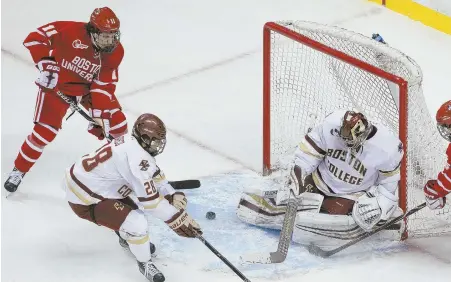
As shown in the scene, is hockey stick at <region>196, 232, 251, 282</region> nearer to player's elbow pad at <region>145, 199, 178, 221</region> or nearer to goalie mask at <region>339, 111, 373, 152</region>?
player's elbow pad at <region>145, 199, 178, 221</region>

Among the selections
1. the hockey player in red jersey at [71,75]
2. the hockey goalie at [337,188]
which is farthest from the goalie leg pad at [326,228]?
the hockey player in red jersey at [71,75]

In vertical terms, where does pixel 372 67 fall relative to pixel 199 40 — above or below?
above

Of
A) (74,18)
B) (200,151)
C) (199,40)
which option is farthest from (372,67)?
(74,18)

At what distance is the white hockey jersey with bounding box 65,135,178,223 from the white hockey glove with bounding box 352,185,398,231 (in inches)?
29.9

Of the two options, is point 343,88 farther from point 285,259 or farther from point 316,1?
point 316,1

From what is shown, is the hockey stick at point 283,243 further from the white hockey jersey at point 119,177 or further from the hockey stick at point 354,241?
the white hockey jersey at point 119,177

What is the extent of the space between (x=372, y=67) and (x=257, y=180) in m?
0.91

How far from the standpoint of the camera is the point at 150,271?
16.3ft

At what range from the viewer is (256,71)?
6.79 metres

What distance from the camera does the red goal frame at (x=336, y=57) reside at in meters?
5.00

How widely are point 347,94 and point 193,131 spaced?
0.98 m

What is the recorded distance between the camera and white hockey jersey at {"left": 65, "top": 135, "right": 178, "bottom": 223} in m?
4.78

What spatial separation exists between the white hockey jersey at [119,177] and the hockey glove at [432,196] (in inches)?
38.9

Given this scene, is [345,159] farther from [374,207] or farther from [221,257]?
[221,257]
